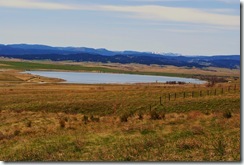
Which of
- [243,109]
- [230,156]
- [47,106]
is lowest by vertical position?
[47,106]

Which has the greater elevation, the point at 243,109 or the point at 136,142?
the point at 243,109

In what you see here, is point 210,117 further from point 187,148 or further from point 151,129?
point 187,148

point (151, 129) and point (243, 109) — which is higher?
point (243, 109)

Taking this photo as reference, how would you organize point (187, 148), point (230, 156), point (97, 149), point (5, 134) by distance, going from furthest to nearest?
1. point (5, 134)
2. point (97, 149)
3. point (187, 148)
4. point (230, 156)

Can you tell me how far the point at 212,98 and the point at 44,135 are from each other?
2740 cm

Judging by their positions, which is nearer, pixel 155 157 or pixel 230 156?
pixel 230 156

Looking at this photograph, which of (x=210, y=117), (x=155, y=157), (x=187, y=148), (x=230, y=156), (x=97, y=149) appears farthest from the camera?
(x=210, y=117)

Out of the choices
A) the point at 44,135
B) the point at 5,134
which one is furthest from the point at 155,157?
the point at 5,134

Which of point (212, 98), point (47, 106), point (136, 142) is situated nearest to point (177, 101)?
point (212, 98)

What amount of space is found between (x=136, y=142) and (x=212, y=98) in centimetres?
2919

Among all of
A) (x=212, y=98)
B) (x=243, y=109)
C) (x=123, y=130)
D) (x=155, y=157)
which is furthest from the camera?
(x=212, y=98)

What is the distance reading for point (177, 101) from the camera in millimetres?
48594

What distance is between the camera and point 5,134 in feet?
89.7

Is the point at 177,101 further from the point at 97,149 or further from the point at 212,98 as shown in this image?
the point at 97,149
